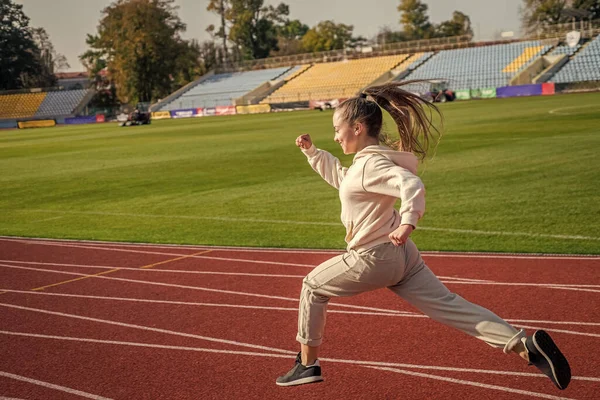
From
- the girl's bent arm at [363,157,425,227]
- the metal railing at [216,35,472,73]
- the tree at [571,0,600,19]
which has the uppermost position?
the tree at [571,0,600,19]

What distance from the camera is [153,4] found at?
9269cm

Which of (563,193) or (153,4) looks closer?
(563,193)

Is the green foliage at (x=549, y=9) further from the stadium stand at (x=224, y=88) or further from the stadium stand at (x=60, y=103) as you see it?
the stadium stand at (x=60, y=103)

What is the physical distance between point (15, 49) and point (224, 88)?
39.7 meters

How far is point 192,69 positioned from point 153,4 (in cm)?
1209

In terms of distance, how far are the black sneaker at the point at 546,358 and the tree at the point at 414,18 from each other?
10966 centimetres

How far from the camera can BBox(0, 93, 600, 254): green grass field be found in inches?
417

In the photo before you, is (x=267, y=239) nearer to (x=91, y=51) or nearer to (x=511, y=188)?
(x=511, y=188)

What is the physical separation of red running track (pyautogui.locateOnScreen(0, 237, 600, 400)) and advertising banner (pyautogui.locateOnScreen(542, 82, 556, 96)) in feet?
154

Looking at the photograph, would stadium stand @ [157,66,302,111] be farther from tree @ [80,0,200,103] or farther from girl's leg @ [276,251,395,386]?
girl's leg @ [276,251,395,386]

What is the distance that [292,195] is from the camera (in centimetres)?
1490

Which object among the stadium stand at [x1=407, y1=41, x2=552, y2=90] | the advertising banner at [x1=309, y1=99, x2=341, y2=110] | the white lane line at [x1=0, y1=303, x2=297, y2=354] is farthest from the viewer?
the stadium stand at [x1=407, y1=41, x2=552, y2=90]

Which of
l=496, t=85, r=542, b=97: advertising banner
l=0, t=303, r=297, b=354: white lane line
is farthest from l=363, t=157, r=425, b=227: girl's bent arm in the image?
l=496, t=85, r=542, b=97: advertising banner

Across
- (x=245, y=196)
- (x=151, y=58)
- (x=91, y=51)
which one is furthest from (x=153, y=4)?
(x=245, y=196)
